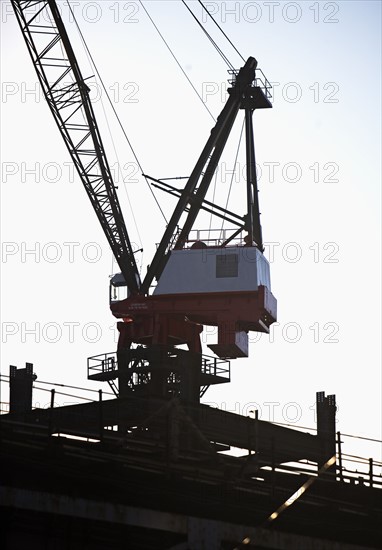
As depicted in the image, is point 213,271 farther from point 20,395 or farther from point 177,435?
point 177,435

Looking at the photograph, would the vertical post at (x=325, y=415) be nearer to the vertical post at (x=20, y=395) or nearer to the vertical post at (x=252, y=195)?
the vertical post at (x=252, y=195)

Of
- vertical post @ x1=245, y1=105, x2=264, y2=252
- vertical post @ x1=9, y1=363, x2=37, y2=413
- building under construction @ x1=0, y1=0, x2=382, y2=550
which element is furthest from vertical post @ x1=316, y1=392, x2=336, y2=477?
vertical post @ x1=9, y1=363, x2=37, y2=413

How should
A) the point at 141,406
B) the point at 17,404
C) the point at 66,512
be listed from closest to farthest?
the point at 66,512 → the point at 17,404 → the point at 141,406

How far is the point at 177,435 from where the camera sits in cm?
4225

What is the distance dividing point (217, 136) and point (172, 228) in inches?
327

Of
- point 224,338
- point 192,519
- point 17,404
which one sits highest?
point 224,338

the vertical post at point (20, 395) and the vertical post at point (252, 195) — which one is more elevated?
the vertical post at point (252, 195)

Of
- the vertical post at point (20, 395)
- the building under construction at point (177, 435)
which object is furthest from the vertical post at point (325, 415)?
the vertical post at point (20, 395)

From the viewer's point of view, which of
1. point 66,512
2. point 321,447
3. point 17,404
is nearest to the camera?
point 66,512

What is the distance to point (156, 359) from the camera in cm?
7756

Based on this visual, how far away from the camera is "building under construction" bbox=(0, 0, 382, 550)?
37719mm

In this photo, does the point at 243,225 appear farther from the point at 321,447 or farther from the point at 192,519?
the point at 192,519

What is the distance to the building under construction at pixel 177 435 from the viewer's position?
3772cm

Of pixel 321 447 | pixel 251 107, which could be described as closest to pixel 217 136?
pixel 251 107
